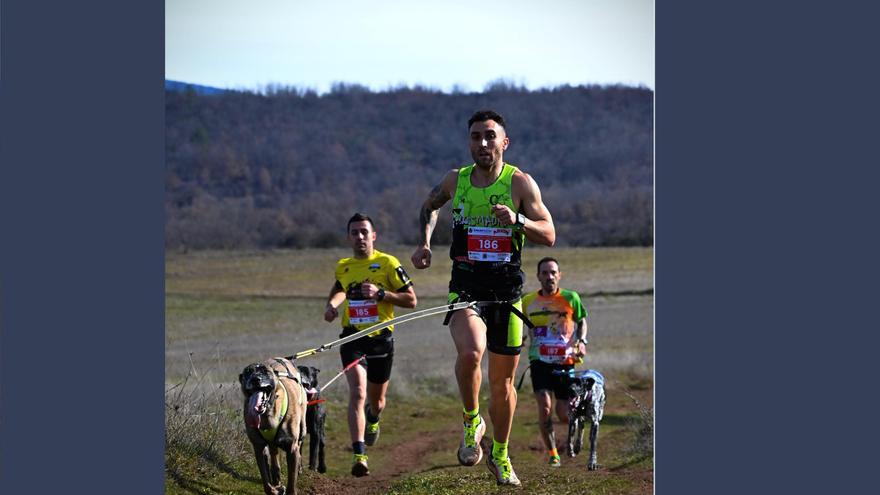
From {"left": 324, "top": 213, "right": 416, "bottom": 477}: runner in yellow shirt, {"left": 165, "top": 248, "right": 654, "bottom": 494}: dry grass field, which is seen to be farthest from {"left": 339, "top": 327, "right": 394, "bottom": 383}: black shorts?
{"left": 165, "top": 248, "right": 654, "bottom": 494}: dry grass field

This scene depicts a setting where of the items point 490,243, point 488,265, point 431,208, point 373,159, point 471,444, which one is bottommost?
point 471,444

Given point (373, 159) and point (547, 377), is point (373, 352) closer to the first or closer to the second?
point (547, 377)

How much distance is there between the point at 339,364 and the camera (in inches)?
577

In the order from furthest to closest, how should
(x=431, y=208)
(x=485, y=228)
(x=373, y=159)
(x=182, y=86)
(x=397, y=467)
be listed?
(x=373, y=159) < (x=182, y=86) < (x=397, y=467) < (x=431, y=208) < (x=485, y=228)

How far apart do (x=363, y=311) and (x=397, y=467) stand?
118 centimetres

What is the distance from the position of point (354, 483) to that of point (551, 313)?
2.24 metres

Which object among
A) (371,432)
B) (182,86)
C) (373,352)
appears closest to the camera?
(373,352)

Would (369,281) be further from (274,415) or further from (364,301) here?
(274,415)

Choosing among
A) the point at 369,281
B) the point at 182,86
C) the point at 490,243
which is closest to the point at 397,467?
the point at 369,281

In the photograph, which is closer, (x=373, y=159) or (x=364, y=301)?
(x=364, y=301)

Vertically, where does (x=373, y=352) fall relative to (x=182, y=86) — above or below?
below

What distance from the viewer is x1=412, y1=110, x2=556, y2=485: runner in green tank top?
7.52 m

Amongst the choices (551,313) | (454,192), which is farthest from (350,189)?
(454,192)

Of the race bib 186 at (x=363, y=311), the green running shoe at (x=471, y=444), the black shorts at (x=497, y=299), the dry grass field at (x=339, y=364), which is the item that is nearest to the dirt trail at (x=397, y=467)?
the dry grass field at (x=339, y=364)
